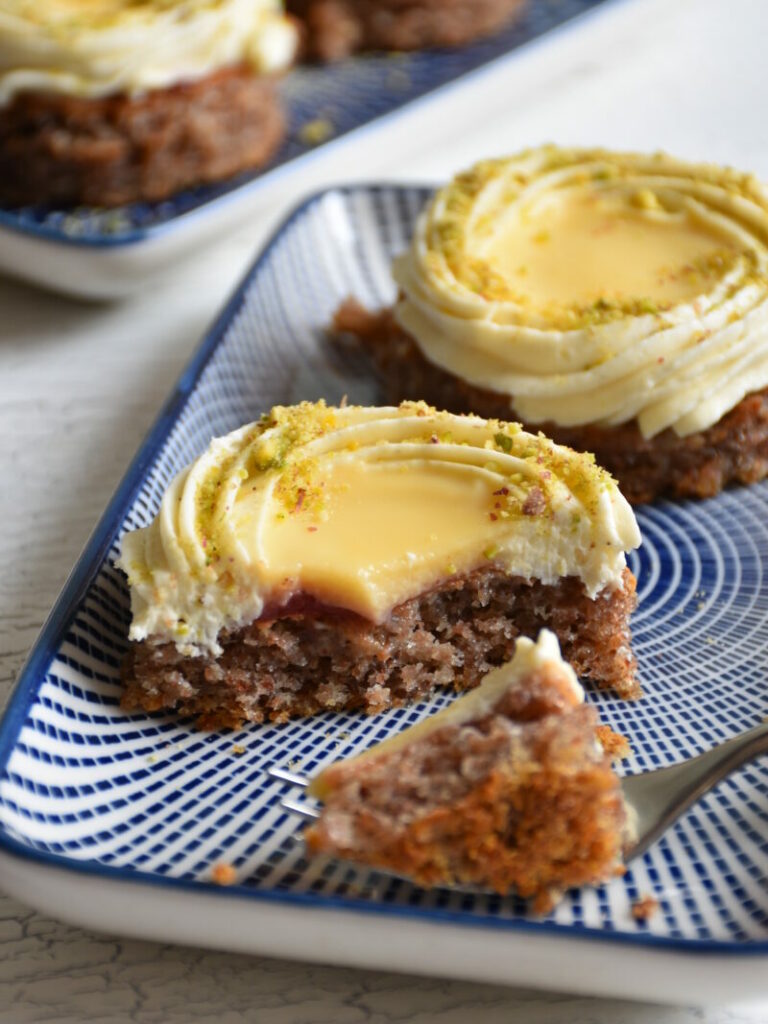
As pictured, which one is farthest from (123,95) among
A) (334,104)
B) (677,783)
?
(677,783)

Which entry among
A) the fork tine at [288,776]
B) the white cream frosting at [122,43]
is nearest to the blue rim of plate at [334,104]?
the white cream frosting at [122,43]

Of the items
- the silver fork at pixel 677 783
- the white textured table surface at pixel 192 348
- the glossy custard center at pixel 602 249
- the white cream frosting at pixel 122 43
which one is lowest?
the white textured table surface at pixel 192 348

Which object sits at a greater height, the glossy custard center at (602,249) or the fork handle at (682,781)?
the glossy custard center at (602,249)

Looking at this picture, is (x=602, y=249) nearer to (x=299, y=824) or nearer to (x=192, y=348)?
(x=192, y=348)

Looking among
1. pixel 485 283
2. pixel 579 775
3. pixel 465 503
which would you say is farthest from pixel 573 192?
pixel 579 775

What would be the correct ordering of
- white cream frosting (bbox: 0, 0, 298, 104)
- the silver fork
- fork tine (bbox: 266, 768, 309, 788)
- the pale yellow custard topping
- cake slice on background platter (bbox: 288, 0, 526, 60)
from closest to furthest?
the silver fork, fork tine (bbox: 266, 768, 309, 788), the pale yellow custard topping, white cream frosting (bbox: 0, 0, 298, 104), cake slice on background platter (bbox: 288, 0, 526, 60)

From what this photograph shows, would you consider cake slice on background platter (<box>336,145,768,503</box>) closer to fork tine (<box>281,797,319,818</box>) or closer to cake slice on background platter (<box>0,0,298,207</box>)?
cake slice on background platter (<box>0,0,298,207</box>)

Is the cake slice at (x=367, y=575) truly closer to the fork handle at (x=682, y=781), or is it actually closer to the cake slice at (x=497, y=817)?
the fork handle at (x=682, y=781)

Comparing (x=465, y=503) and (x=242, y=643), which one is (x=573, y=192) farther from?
(x=242, y=643)

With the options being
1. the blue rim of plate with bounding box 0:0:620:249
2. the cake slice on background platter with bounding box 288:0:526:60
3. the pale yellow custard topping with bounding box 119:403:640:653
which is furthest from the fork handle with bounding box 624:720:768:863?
the cake slice on background platter with bounding box 288:0:526:60
